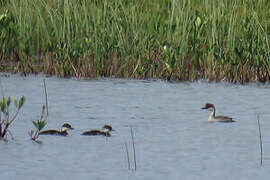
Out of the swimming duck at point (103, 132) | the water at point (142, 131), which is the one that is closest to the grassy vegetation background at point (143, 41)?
the water at point (142, 131)

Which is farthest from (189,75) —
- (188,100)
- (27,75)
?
(27,75)

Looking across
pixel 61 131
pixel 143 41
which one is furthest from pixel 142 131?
pixel 143 41

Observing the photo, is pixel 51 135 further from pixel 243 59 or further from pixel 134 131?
pixel 243 59

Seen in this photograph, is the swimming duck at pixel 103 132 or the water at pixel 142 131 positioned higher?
the swimming duck at pixel 103 132

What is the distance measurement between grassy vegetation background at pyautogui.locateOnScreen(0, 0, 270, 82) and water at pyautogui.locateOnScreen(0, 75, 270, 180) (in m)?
0.26

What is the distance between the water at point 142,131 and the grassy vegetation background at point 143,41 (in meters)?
0.26

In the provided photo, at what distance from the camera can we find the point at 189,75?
14555mm

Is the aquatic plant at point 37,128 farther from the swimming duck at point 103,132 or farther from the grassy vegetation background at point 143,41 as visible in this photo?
the grassy vegetation background at point 143,41

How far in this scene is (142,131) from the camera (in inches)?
423

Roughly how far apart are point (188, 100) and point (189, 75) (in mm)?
1542

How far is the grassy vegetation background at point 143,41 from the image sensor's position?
14242 millimetres

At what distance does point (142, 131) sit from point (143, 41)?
3.86 m

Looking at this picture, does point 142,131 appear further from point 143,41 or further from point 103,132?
point 143,41

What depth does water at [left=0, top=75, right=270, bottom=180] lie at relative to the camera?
28.8ft
